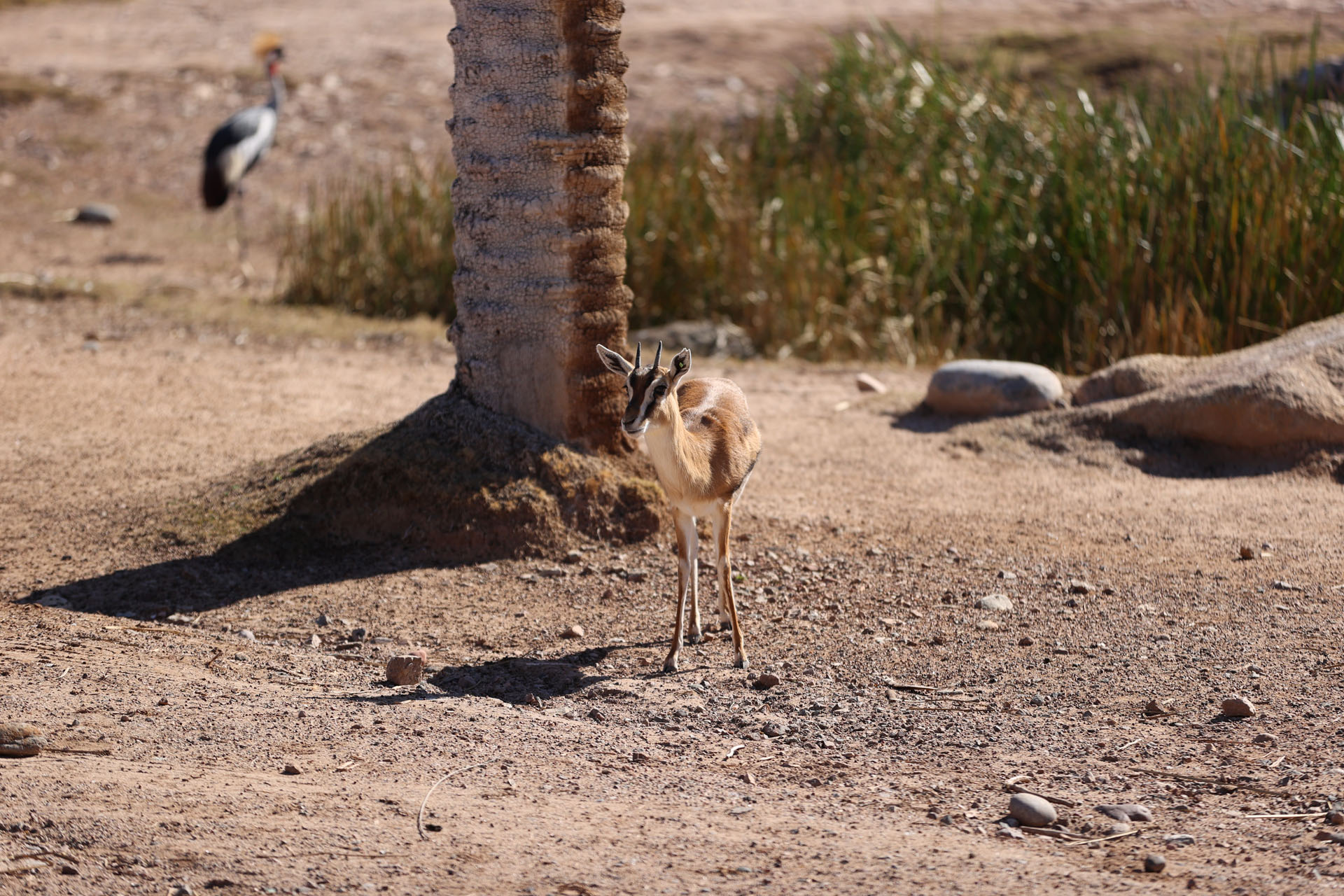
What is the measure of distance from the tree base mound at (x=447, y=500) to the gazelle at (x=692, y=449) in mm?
709

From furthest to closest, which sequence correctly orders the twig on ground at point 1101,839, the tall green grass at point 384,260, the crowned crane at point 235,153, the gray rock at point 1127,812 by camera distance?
the crowned crane at point 235,153 → the tall green grass at point 384,260 → the gray rock at point 1127,812 → the twig on ground at point 1101,839

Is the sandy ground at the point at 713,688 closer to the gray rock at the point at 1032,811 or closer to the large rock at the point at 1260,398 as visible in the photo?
the gray rock at the point at 1032,811

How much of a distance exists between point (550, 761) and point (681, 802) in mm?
408

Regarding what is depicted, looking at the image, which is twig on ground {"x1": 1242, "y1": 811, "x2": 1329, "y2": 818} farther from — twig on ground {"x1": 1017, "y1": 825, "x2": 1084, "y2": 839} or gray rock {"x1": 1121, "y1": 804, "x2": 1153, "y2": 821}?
twig on ground {"x1": 1017, "y1": 825, "x2": 1084, "y2": 839}

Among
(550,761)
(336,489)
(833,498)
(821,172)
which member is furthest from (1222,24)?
(550,761)

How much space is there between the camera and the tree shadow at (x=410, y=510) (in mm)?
5363

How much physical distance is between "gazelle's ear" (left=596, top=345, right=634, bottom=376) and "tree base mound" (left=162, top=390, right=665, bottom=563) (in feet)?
4.58

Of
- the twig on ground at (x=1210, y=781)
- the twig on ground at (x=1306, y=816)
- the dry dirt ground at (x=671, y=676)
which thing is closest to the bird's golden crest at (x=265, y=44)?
the dry dirt ground at (x=671, y=676)

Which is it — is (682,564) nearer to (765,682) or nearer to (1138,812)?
(765,682)

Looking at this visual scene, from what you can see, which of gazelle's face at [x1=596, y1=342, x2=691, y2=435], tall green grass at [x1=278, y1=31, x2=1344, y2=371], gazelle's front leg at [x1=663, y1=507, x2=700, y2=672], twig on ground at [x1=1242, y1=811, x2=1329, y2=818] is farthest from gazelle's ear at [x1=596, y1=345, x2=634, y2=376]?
tall green grass at [x1=278, y1=31, x2=1344, y2=371]

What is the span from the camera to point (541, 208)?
18.1ft

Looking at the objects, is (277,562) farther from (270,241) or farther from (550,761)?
(270,241)

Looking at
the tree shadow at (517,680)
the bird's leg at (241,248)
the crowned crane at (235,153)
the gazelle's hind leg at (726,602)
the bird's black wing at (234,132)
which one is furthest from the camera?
the bird's black wing at (234,132)

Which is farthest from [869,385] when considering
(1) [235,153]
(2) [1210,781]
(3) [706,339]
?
(1) [235,153]
